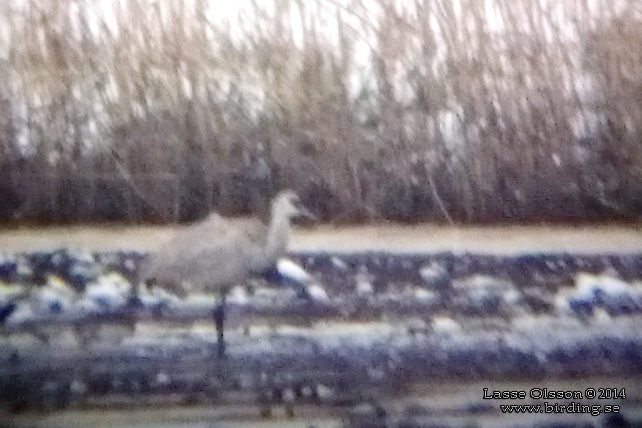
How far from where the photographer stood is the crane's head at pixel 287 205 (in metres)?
1.33

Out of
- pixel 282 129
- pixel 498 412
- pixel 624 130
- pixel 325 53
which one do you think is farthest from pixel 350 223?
pixel 624 130

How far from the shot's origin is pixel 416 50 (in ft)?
4.39

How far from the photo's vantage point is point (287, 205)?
4.36 feet

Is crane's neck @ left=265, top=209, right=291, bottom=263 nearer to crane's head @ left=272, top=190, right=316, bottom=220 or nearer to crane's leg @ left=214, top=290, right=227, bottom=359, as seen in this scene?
crane's head @ left=272, top=190, right=316, bottom=220

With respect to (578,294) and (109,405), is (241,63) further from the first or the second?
(578,294)

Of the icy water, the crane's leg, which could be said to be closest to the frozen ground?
the icy water

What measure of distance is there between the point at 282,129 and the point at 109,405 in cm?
58

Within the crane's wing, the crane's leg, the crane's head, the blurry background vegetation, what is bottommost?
the crane's leg

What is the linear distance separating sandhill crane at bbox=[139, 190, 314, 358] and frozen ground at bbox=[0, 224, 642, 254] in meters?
0.03

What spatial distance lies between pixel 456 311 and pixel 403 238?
0.17m

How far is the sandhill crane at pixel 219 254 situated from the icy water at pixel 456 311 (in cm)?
4

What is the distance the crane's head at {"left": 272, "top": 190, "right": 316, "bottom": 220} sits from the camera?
1329 millimetres

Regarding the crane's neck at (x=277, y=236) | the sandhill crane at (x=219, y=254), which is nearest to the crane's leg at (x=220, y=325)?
the sandhill crane at (x=219, y=254)

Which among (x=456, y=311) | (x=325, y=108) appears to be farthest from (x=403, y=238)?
(x=325, y=108)
